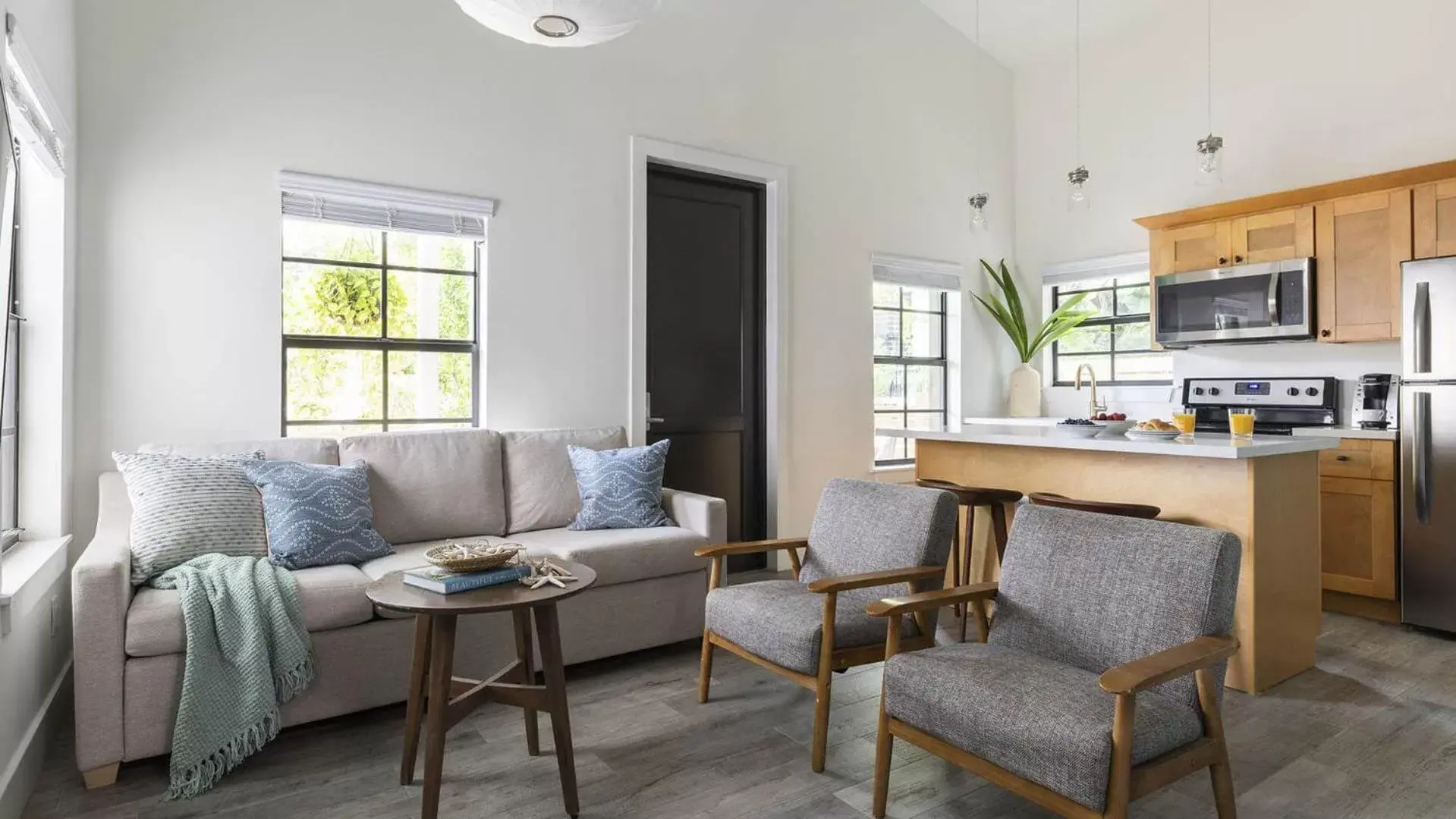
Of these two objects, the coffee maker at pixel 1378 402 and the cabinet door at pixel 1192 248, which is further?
the cabinet door at pixel 1192 248

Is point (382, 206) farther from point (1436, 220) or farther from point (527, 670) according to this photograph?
point (1436, 220)

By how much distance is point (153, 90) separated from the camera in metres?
3.34

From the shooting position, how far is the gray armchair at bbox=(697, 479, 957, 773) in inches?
98.4

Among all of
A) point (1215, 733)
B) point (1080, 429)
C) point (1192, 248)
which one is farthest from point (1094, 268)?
point (1215, 733)

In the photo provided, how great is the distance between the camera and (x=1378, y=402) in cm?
437

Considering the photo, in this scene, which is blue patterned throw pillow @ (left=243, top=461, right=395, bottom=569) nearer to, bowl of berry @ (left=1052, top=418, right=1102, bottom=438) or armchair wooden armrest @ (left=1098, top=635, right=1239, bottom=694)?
armchair wooden armrest @ (left=1098, top=635, right=1239, bottom=694)

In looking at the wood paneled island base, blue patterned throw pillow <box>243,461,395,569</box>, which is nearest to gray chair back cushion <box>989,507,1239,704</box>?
the wood paneled island base

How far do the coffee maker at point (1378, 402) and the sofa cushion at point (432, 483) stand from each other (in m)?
4.42

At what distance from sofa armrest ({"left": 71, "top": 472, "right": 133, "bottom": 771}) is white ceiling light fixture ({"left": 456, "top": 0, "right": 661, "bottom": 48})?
1.89 m

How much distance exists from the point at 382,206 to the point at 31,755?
2.44 meters

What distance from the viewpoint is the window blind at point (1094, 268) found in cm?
568

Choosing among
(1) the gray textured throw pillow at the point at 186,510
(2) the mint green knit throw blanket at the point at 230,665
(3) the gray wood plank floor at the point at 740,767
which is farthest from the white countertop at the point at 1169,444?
(1) the gray textured throw pillow at the point at 186,510

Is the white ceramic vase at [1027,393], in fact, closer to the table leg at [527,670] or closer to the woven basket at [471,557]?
the table leg at [527,670]

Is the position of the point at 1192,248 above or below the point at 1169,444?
above
